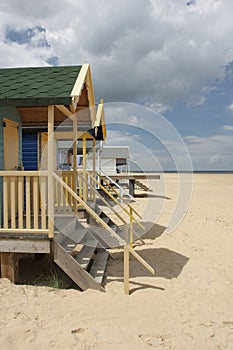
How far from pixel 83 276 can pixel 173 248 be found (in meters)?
3.48

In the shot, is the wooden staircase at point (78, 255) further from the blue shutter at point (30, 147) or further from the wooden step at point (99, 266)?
the blue shutter at point (30, 147)

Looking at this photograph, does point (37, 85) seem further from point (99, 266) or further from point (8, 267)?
point (99, 266)

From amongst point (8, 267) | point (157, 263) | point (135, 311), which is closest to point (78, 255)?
point (8, 267)

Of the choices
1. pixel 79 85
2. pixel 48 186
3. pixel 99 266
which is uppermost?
pixel 79 85

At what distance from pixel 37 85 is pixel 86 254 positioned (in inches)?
127

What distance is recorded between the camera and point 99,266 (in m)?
5.73

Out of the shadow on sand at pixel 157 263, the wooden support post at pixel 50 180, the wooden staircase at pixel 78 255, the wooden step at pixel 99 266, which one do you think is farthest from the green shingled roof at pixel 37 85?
the shadow on sand at pixel 157 263

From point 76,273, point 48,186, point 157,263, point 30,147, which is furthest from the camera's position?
point 30,147

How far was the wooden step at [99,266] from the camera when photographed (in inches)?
203

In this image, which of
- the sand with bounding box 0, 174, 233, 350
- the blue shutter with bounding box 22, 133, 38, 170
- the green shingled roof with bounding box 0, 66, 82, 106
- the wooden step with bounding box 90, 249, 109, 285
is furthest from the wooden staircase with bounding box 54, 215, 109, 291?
the blue shutter with bounding box 22, 133, 38, 170

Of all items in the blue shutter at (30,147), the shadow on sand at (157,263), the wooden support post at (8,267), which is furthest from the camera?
the blue shutter at (30,147)

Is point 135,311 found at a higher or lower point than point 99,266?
lower

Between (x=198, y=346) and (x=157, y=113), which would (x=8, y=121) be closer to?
(x=157, y=113)

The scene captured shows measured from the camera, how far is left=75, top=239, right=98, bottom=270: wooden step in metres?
5.36
